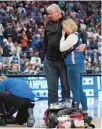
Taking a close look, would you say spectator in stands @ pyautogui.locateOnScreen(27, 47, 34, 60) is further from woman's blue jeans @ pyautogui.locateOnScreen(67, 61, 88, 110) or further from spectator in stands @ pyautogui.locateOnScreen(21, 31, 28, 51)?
woman's blue jeans @ pyautogui.locateOnScreen(67, 61, 88, 110)

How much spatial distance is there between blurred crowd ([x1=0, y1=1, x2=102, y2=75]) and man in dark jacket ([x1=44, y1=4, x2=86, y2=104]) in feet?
26.5

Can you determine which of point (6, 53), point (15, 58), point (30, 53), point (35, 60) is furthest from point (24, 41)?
point (15, 58)

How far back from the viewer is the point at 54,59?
686 centimetres

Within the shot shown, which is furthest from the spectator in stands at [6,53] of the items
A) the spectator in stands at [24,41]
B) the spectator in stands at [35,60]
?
the spectator in stands at [24,41]

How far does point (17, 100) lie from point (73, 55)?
105 cm

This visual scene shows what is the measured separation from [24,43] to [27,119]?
1340cm

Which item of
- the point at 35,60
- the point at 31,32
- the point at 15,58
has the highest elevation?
the point at 31,32

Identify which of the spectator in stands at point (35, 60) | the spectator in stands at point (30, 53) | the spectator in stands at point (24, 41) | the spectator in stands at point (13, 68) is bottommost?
the spectator in stands at point (13, 68)

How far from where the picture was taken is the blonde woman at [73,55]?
6.56 meters

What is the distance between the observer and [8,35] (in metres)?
19.6

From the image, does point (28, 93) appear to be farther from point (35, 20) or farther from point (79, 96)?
point (35, 20)

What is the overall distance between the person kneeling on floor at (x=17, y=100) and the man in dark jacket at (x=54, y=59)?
373 millimetres

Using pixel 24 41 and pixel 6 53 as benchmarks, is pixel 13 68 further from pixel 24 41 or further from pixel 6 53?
pixel 24 41

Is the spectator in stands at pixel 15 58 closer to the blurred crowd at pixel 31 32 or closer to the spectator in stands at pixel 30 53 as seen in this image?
the blurred crowd at pixel 31 32
